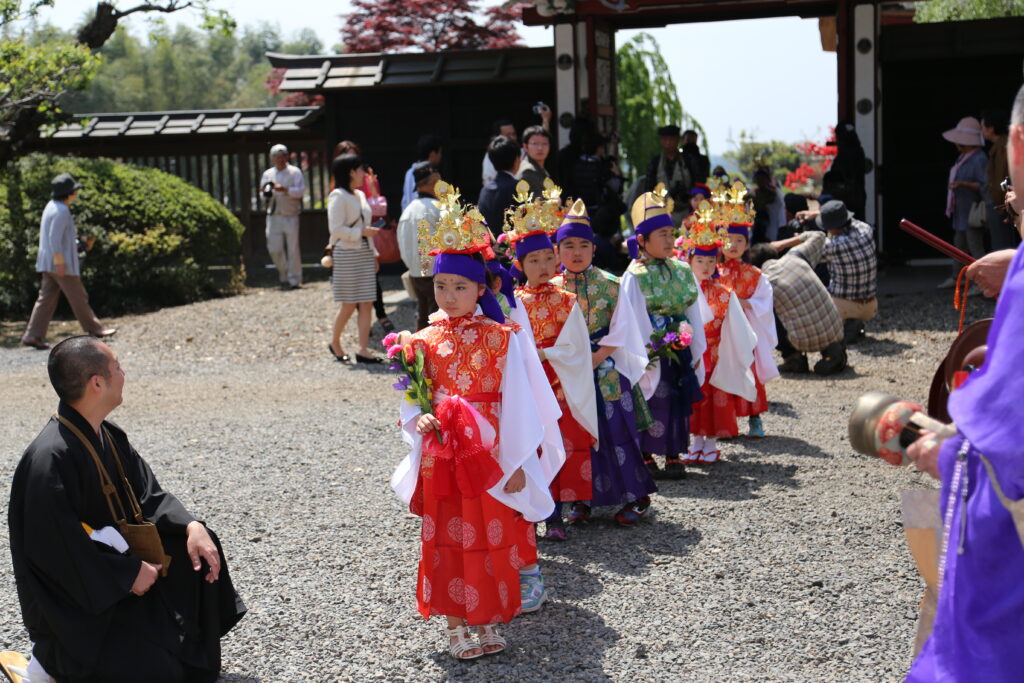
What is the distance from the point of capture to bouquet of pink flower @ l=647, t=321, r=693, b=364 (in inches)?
236

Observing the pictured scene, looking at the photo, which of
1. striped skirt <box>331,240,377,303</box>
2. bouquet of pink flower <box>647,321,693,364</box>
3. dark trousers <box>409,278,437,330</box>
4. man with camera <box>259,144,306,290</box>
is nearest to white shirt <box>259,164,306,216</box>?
man with camera <box>259,144,306,290</box>

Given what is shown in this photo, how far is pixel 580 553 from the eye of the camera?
521 cm

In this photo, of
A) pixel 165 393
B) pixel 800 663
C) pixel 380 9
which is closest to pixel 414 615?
pixel 800 663

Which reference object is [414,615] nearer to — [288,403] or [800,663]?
[800,663]

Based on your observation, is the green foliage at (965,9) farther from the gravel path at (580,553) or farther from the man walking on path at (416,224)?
the gravel path at (580,553)

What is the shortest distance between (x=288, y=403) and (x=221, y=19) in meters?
6.86

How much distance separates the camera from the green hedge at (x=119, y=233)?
13.1 m

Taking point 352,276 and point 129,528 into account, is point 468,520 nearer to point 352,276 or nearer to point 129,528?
point 129,528

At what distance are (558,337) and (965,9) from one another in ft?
51.9

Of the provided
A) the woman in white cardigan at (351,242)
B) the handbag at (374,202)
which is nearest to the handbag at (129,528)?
the woman in white cardigan at (351,242)

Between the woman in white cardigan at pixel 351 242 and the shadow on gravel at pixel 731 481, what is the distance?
13.0ft

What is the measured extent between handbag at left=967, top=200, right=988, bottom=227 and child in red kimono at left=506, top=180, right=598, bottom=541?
7.26 m

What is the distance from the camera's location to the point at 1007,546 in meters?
2.36

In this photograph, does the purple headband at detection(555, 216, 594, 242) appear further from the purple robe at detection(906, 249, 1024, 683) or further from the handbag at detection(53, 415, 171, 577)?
the purple robe at detection(906, 249, 1024, 683)
